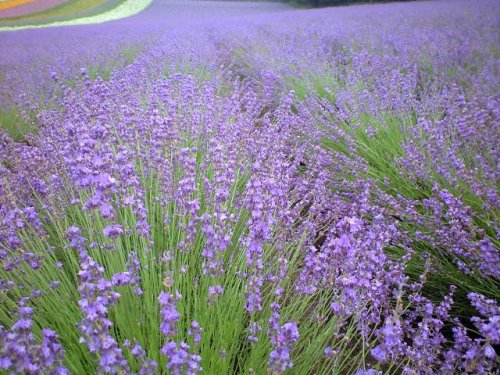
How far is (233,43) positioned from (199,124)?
186 inches

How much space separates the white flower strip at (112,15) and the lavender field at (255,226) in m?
5.44

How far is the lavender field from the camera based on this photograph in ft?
3.69

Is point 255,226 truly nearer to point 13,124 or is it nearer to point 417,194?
point 417,194

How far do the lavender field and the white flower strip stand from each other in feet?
17.8

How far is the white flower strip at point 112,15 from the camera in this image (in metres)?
A: 9.52

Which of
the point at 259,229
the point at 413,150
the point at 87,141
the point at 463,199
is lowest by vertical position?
the point at 463,199

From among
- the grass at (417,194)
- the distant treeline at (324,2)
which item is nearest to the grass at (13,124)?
the grass at (417,194)

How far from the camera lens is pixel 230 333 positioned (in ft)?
4.24

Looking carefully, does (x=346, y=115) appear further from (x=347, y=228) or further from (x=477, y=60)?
(x=347, y=228)

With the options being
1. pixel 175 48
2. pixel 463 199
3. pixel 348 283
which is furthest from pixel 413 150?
pixel 175 48

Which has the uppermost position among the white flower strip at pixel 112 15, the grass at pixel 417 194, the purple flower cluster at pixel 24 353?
the white flower strip at pixel 112 15

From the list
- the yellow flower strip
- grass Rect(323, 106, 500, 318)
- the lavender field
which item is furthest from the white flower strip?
grass Rect(323, 106, 500, 318)

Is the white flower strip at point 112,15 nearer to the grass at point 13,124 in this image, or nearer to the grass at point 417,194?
the grass at point 13,124

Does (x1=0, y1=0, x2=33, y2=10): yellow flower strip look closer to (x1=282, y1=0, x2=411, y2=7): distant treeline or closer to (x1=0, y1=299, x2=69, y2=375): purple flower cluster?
(x1=0, y1=299, x2=69, y2=375): purple flower cluster
